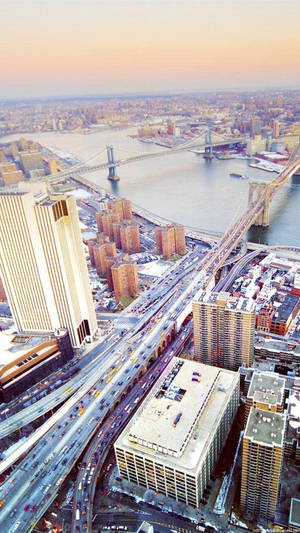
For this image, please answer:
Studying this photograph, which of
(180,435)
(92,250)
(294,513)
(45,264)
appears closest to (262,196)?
(92,250)

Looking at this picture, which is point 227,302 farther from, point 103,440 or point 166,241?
point 166,241

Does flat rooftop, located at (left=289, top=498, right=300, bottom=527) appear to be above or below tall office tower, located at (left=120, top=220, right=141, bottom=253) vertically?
below

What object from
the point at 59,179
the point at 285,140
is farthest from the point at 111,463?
the point at 285,140

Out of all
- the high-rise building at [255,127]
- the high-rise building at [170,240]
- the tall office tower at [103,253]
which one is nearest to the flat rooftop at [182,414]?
the tall office tower at [103,253]

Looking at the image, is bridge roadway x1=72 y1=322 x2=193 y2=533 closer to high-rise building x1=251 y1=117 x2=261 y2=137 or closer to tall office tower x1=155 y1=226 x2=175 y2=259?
tall office tower x1=155 y1=226 x2=175 y2=259

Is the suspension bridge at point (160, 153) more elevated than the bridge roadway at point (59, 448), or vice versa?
the suspension bridge at point (160, 153)

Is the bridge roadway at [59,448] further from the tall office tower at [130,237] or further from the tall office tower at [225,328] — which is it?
the tall office tower at [130,237]

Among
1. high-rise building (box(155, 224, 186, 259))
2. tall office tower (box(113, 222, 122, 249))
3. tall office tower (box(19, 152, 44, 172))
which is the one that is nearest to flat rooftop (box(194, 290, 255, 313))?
high-rise building (box(155, 224, 186, 259))
